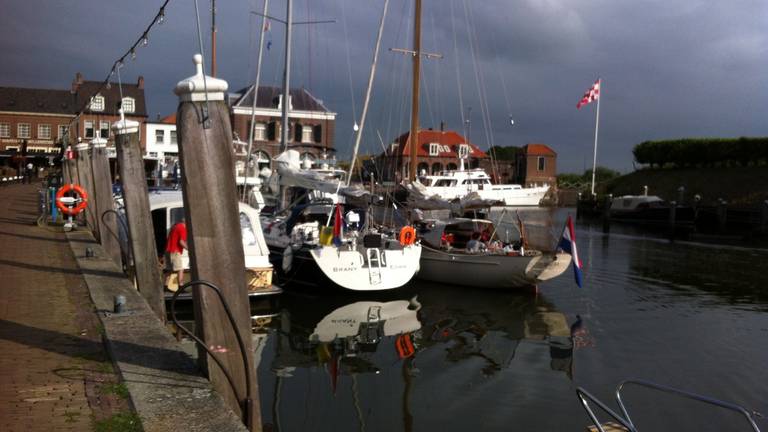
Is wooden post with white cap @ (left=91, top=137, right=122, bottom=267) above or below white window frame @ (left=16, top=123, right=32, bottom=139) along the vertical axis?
below

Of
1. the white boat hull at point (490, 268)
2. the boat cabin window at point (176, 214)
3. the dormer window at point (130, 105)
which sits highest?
the dormer window at point (130, 105)

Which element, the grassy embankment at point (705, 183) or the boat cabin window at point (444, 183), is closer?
the grassy embankment at point (705, 183)

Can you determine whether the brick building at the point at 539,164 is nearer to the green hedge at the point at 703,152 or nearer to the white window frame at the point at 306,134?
the green hedge at the point at 703,152

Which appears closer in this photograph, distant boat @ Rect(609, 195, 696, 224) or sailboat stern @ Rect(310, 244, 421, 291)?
sailboat stern @ Rect(310, 244, 421, 291)

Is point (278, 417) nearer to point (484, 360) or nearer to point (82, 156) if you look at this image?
point (484, 360)

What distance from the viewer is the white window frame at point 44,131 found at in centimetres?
7650

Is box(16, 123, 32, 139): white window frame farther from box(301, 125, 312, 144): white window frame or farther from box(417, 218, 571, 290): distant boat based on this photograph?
box(417, 218, 571, 290): distant boat

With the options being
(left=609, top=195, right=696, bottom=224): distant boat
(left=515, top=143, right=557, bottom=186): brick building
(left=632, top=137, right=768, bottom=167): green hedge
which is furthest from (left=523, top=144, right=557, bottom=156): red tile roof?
(left=609, top=195, right=696, bottom=224): distant boat

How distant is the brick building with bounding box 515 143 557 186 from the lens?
97.1 metres

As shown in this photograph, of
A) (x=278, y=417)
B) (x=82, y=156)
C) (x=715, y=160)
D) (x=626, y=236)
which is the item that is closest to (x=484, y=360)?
(x=278, y=417)

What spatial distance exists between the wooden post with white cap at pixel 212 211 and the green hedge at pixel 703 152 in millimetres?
71090

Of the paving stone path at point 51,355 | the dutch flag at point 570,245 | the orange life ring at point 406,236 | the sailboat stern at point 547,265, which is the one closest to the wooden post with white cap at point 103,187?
the paving stone path at point 51,355

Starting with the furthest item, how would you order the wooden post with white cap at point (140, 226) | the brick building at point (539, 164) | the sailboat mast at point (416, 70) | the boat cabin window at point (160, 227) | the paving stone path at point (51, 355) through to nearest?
1. the brick building at point (539, 164)
2. the sailboat mast at point (416, 70)
3. the boat cabin window at point (160, 227)
4. the wooden post with white cap at point (140, 226)
5. the paving stone path at point (51, 355)

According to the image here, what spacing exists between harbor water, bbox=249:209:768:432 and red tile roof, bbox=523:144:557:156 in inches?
3028
